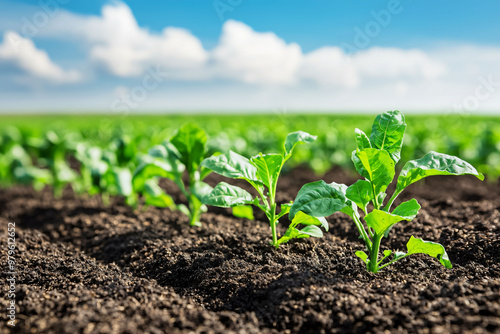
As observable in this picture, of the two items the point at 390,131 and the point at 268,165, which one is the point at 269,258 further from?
the point at 390,131

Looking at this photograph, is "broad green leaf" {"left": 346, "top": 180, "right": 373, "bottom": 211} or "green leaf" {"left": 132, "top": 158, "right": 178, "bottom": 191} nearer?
"broad green leaf" {"left": 346, "top": 180, "right": 373, "bottom": 211}

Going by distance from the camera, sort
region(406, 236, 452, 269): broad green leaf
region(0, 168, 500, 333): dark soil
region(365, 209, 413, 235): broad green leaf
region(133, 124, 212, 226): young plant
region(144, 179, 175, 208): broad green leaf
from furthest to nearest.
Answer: region(144, 179, 175, 208): broad green leaf < region(133, 124, 212, 226): young plant < region(406, 236, 452, 269): broad green leaf < region(365, 209, 413, 235): broad green leaf < region(0, 168, 500, 333): dark soil

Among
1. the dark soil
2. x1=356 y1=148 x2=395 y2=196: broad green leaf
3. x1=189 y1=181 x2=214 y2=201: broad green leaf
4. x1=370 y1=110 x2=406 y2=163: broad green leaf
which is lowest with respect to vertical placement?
the dark soil

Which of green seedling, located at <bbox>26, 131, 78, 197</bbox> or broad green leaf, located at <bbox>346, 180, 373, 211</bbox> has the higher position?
broad green leaf, located at <bbox>346, 180, 373, 211</bbox>

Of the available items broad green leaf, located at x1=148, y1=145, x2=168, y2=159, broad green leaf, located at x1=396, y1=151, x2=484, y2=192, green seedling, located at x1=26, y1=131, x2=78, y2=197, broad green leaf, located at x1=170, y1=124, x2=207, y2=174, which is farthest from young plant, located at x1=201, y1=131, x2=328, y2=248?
green seedling, located at x1=26, y1=131, x2=78, y2=197

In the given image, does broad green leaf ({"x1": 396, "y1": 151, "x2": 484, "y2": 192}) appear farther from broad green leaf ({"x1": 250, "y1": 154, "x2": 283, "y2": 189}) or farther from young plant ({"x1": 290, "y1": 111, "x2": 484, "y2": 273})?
broad green leaf ({"x1": 250, "y1": 154, "x2": 283, "y2": 189})

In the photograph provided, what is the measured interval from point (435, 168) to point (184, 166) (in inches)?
89.8

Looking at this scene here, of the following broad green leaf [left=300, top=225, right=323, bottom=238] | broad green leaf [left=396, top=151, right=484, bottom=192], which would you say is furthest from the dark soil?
broad green leaf [left=396, top=151, right=484, bottom=192]

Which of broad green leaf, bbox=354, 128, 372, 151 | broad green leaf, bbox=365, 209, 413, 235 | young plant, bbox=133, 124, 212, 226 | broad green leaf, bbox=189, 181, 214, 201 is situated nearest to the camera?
broad green leaf, bbox=365, 209, 413, 235

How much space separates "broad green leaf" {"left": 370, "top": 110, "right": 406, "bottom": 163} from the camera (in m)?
2.35

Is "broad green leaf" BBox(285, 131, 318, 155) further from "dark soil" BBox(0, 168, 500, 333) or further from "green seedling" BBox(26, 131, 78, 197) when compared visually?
"green seedling" BBox(26, 131, 78, 197)

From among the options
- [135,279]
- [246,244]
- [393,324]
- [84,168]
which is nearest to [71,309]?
[135,279]

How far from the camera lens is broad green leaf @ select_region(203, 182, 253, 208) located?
249 cm

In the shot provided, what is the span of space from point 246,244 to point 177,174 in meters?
1.10
